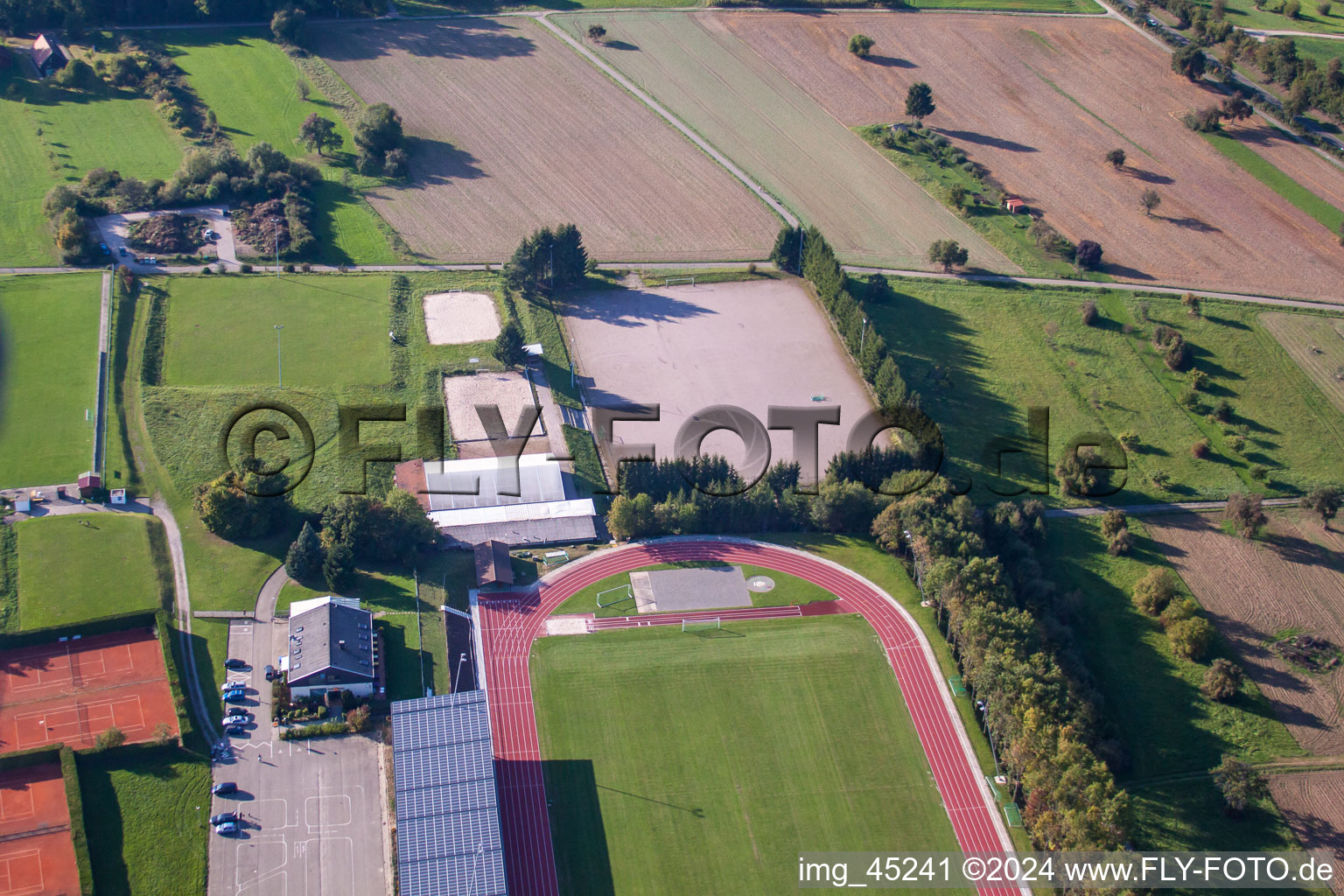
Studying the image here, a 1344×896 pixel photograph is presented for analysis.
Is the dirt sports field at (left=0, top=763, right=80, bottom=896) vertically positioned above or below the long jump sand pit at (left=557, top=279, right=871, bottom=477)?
below

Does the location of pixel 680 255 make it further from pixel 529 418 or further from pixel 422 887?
pixel 422 887

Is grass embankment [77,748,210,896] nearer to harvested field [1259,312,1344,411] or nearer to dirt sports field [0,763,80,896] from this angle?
dirt sports field [0,763,80,896]

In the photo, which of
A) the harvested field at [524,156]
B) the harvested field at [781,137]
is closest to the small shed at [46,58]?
the harvested field at [524,156]

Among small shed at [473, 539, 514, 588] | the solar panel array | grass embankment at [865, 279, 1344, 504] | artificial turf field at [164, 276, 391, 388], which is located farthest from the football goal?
artificial turf field at [164, 276, 391, 388]

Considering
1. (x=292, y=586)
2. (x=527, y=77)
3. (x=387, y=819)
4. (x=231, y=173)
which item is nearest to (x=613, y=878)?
(x=387, y=819)

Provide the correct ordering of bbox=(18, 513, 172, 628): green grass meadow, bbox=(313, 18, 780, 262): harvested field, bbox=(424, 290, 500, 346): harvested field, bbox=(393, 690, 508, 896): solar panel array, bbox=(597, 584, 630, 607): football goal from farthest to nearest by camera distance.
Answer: bbox=(313, 18, 780, 262): harvested field
bbox=(424, 290, 500, 346): harvested field
bbox=(597, 584, 630, 607): football goal
bbox=(18, 513, 172, 628): green grass meadow
bbox=(393, 690, 508, 896): solar panel array

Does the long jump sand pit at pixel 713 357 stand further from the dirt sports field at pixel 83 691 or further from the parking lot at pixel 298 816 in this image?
the dirt sports field at pixel 83 691
